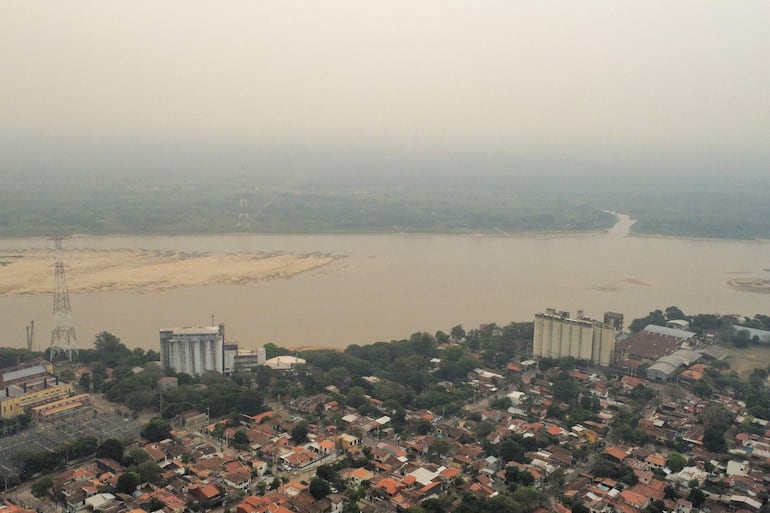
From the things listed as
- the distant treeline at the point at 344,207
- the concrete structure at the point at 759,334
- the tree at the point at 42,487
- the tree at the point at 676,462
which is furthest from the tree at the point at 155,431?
the distant treeline at the point at 344,207

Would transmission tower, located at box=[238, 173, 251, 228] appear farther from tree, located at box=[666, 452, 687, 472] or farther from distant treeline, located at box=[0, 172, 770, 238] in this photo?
tree, located at box=[666, 452, 687, 472]

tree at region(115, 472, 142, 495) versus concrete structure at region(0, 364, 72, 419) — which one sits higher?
concrete structure at region(0, 364, 72, 419)

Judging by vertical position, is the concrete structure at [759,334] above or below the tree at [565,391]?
above

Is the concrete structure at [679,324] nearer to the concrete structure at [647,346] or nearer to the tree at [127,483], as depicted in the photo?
the concrete structure at [647,346]

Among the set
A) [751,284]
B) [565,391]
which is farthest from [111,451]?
[751,284]

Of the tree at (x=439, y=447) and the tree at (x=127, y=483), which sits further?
the tree at (x=439, y=447)

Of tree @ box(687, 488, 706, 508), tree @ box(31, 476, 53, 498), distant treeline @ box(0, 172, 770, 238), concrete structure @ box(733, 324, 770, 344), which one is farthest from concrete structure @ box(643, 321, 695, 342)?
distant treeline @ box(0, 172, 770, 238)
